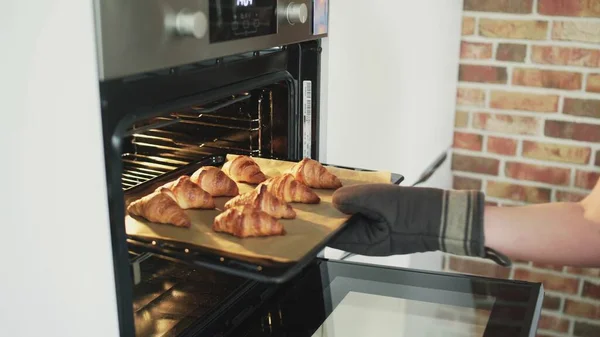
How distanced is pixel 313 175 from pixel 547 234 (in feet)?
1.24

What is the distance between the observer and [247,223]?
880 millimetres

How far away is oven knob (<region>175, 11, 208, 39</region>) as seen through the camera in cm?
81

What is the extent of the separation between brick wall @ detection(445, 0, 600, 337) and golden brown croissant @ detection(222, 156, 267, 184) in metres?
1.22

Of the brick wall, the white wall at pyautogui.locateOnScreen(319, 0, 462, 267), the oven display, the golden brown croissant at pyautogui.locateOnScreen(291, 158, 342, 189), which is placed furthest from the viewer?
the brick wall

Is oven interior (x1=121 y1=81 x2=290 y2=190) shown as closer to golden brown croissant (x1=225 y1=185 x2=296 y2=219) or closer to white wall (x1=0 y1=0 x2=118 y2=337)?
golden brown croissant (x1=225 y1=185 x2=296 y2=219)

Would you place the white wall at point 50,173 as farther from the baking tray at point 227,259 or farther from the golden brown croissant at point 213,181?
the golden brown croissant at point 213,181

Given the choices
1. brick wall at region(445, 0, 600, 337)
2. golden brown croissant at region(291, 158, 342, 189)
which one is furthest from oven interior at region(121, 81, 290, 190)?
brick wall at region(445, 0, 600, 337)

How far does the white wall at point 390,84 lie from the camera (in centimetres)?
132

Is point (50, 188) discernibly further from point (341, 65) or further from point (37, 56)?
point (341, 65)

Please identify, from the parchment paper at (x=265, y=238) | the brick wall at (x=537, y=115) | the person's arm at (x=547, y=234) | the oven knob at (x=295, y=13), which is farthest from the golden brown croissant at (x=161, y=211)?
the brick wall at (x=537, y=115)

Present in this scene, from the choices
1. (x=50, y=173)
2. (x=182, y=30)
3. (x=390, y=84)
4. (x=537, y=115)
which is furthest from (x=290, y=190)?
(x=537, y=115)

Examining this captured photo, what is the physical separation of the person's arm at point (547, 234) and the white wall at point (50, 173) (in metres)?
0.60

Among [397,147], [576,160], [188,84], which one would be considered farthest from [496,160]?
[188,84]

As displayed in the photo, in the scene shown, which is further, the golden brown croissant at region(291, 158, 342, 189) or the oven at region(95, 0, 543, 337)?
the golden brown croissant at region(291, 158, 342, 189)
